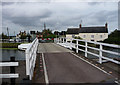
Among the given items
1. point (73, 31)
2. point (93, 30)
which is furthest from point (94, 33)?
point (73, 31)

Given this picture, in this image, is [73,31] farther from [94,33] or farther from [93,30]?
[94,33]

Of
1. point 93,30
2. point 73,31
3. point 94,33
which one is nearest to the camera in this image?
point 94,33

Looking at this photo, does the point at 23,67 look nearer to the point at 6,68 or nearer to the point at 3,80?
the point at 6,68

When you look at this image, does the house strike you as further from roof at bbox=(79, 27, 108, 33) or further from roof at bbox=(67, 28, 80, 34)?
roof at bbox=(67, 28, 80, 34)

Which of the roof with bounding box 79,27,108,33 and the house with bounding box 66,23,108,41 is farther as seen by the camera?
the roof with bounding box 79,27,108,33

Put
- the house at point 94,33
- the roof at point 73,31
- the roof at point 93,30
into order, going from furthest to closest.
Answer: the roof at point 73,31
the roof at point 93,30
the house at point 94,33

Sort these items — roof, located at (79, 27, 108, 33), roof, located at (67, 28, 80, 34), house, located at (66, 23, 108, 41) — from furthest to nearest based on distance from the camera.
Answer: roof, located at (67, 28, 80, 34) → roof, located at (79, 27, 108, 33) → house, located at (66, 23, 108, 41)

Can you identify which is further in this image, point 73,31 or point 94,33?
point 73,31

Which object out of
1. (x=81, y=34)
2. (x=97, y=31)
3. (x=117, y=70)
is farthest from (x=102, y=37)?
(x=117, y=70)

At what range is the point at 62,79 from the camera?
5.16 metres

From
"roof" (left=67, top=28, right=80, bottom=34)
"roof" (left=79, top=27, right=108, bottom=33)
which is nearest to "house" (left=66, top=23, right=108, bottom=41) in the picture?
"roof" (left=79, top=27, right=108, bottom=33)


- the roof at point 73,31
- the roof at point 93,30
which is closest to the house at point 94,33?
the roof at point 93,30

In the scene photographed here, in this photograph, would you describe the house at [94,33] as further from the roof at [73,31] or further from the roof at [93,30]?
the roof at [73,31]

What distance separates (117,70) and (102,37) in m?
58.1
